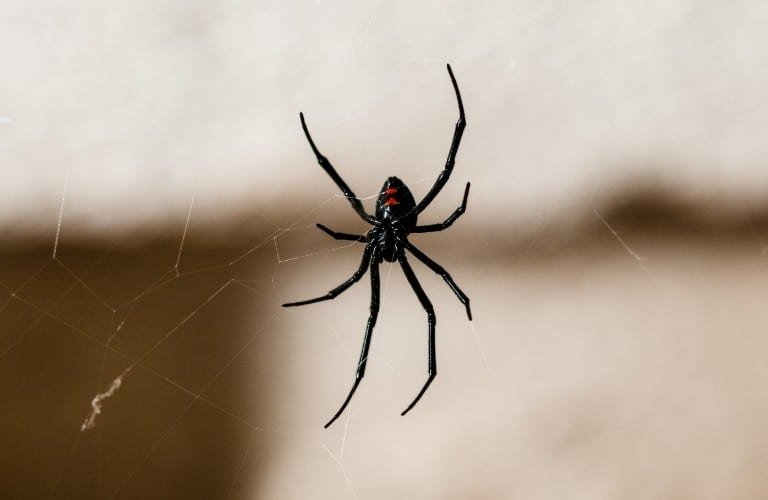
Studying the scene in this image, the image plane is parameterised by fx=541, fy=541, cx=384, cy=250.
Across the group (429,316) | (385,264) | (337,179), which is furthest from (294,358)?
(337,179)

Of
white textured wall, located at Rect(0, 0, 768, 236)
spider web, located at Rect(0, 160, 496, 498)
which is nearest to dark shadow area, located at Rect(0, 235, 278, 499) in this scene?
spider web, located at Rect(0, 160, 496, 498)

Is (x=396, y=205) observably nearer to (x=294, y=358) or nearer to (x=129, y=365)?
(x=294, y=358)

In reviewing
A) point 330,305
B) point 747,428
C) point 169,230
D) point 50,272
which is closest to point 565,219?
point 330,305

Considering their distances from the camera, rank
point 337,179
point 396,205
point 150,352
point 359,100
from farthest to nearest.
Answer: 1. point 359,100
2. point 150,352
3. point 396,205
4. point 337,179

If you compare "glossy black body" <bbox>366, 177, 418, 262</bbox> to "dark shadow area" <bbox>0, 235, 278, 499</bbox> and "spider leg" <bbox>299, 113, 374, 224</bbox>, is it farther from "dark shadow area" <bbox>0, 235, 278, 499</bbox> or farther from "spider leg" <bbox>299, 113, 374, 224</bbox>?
"dark shadow area" <bbox>0, 235, 278, 499</bbox>

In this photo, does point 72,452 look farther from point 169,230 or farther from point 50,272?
point 169,230

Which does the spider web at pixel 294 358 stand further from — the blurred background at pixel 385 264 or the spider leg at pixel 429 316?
the spider leg at pixel 429 316

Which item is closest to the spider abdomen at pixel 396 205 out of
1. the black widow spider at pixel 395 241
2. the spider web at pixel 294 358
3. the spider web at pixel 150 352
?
the black widow spider at pixel 395 241

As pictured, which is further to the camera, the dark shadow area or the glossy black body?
the dark shadow area
